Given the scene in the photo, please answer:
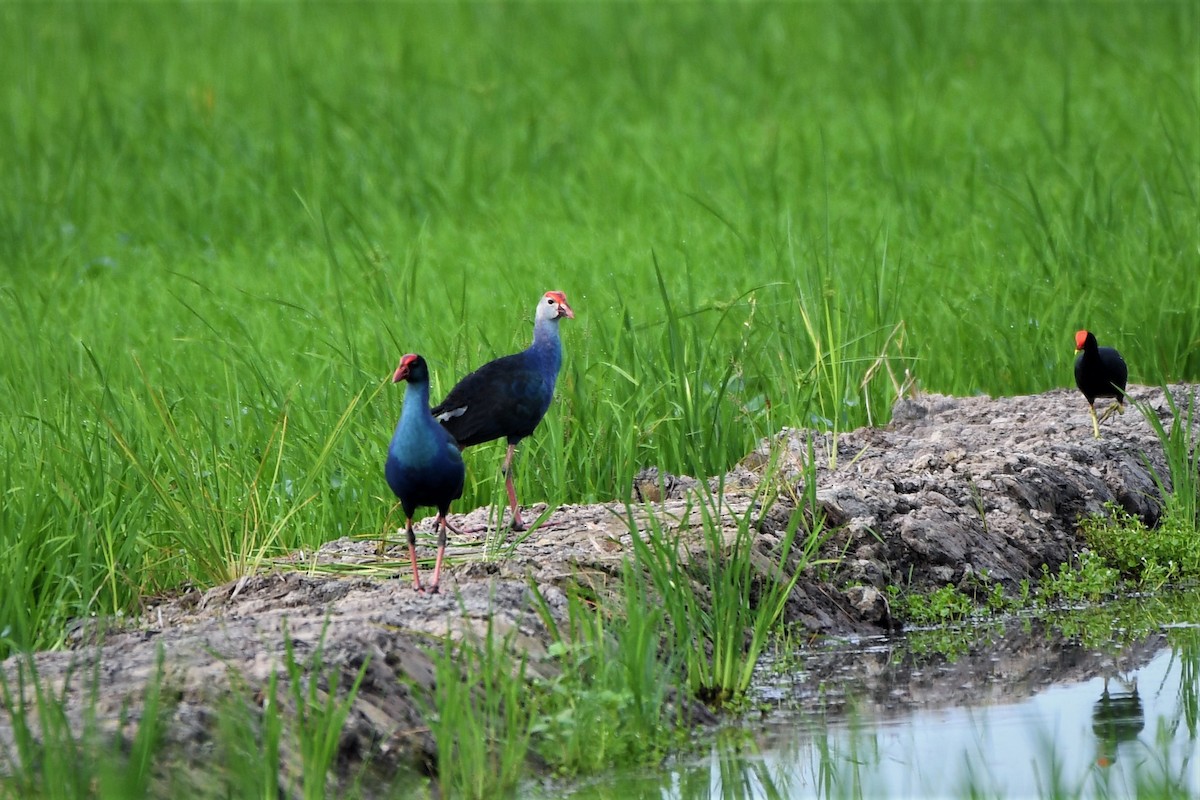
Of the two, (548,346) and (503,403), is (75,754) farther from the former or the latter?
(548,346)

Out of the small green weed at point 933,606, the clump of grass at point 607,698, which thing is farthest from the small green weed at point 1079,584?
the clump of grass at point 607,698

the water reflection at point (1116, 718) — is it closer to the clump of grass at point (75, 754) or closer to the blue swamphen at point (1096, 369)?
the blue swamphen at point (1096, 369)

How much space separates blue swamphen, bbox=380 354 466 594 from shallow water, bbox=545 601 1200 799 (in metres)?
1.16

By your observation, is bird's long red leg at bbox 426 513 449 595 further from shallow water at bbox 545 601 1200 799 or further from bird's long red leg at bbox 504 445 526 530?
shallow water at bbox 545 601 1200 799

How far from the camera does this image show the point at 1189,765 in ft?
15.1

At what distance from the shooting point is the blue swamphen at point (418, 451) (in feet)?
17.4

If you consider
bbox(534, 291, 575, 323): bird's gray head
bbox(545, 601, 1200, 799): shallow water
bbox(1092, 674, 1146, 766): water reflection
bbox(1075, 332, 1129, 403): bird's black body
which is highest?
bbox(534, 291, 575, 323): bird's gray head

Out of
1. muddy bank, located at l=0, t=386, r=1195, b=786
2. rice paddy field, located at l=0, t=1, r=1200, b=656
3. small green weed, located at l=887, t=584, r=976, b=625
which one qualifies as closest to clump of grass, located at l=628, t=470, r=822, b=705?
muddy bank, located at l=0, t=386, r=1195, b=786

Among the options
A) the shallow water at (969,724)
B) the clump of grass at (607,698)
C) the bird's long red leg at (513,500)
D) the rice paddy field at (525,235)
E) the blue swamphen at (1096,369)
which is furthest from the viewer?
the blue swamphen at (1096,369)

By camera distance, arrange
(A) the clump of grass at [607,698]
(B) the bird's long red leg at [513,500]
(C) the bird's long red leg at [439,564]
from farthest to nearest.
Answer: (B) the bird's long red leg at [513,500], (C) the bird's long red leg at [439,564], (A) the clump of grass at [607,698]

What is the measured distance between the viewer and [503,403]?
6102 mm

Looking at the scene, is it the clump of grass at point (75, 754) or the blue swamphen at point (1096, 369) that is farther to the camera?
the blue swamphen at point (1096, 369)

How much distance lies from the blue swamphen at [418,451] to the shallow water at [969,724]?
1160 mm

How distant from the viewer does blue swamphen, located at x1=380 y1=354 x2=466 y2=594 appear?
5.31 meters
